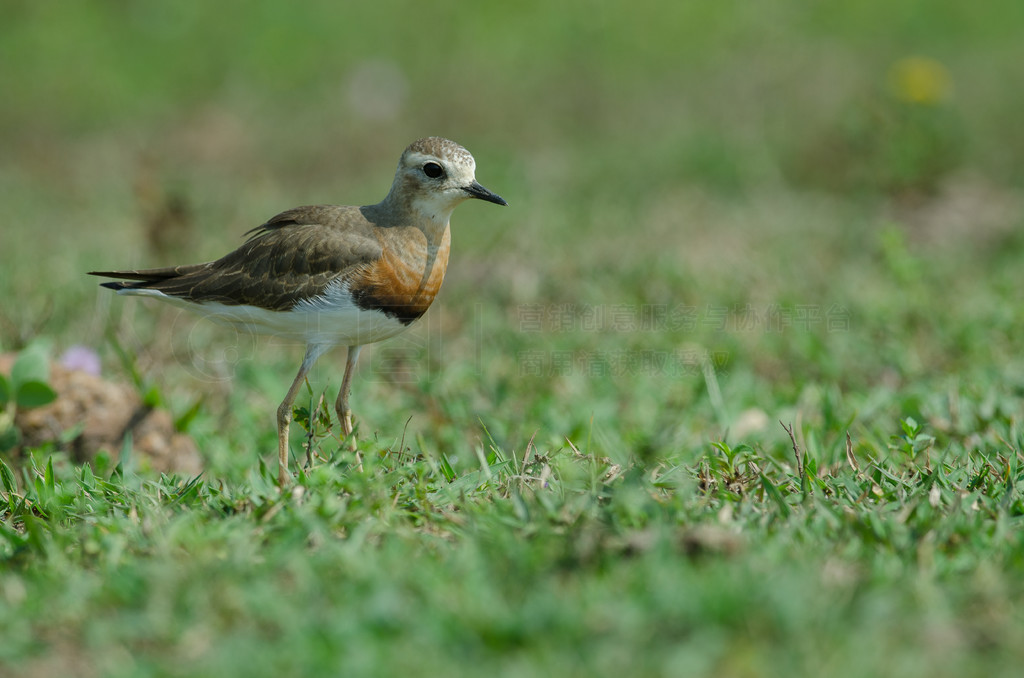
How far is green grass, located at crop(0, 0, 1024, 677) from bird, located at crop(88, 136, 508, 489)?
A: 43 cm

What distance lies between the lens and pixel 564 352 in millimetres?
5797

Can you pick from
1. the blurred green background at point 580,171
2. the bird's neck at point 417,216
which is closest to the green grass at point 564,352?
the blurred green background at point 580,171

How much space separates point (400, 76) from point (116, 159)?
12.0 ft

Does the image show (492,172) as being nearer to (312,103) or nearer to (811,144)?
(811,144)

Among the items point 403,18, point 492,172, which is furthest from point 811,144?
point 403,18

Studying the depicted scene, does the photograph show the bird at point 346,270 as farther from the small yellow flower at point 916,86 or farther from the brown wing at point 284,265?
the small yellow flower at point 916,86

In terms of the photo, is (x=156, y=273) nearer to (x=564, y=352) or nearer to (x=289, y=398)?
(x=289, y=398)

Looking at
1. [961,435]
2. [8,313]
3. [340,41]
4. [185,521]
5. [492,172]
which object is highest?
[340,41]

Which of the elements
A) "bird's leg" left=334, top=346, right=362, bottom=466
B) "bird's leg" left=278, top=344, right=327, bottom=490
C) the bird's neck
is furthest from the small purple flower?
the bird's neck

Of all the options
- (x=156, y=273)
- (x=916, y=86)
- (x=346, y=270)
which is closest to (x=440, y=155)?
(x=346, y=270)

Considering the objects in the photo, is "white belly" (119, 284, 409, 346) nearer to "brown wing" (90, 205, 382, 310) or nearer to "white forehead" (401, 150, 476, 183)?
"brown wing" (90, 205, 382, 310)

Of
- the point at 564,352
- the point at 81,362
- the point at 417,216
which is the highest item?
the point at 417,216

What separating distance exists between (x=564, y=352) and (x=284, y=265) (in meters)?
2.29

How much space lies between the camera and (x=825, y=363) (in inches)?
215
